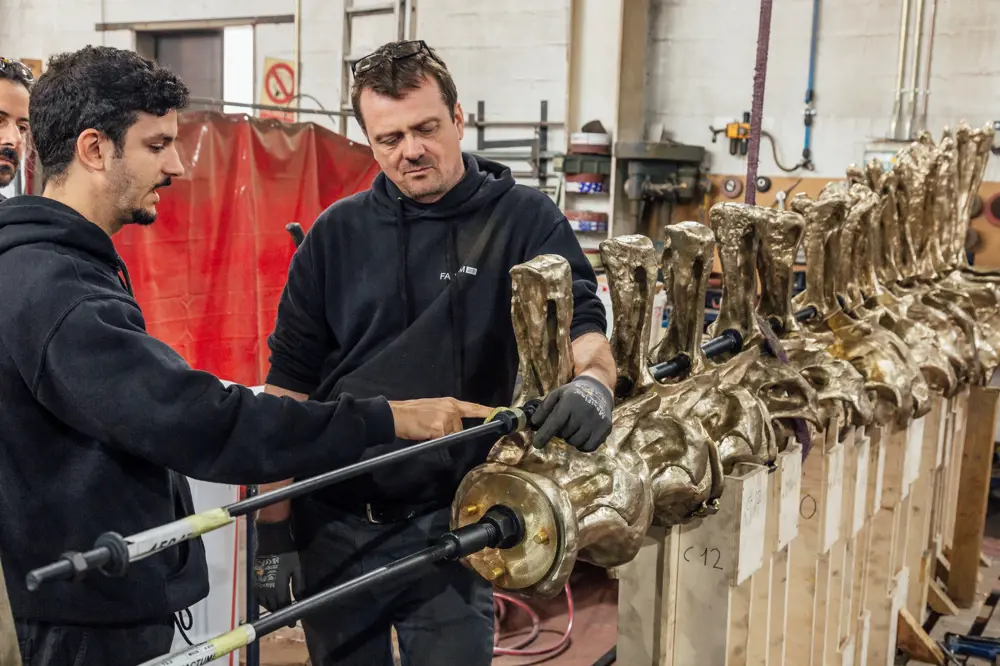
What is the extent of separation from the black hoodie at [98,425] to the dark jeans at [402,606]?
516 millimetres

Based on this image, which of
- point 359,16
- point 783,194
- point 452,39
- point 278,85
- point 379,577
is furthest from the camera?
point 278,85

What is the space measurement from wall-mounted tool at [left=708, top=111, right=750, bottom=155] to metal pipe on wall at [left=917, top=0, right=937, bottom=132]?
40.7 inches

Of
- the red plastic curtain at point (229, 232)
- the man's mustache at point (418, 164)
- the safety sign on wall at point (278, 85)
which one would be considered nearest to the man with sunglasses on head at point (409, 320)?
the man's mustache at point (418, 164)

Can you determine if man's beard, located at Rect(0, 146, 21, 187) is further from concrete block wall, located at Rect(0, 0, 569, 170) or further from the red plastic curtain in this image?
concrete block wall, located at Rect(0, 0, 569, 170)

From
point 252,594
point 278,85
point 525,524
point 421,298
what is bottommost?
point 252,594

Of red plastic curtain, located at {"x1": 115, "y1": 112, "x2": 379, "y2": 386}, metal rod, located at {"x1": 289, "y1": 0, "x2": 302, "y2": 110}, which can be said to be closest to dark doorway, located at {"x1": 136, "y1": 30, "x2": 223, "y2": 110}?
metal rod, located at {"x1": 289, "y1": 0, "x2": 302, "y2": 110}

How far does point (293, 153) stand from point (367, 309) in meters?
3.31

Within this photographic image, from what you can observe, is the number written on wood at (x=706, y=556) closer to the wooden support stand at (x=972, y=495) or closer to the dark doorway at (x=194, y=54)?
the wooden support stand at (x=972, y=495)

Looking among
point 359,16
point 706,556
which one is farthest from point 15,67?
point 359,16

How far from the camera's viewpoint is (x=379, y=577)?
3.87 feet

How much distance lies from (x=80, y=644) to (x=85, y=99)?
88cm

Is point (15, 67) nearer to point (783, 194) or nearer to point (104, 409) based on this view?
point (104, 409)

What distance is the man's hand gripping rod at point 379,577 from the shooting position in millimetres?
1072

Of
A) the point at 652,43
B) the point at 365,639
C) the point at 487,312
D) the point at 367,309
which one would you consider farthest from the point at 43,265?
the point at 652,43
